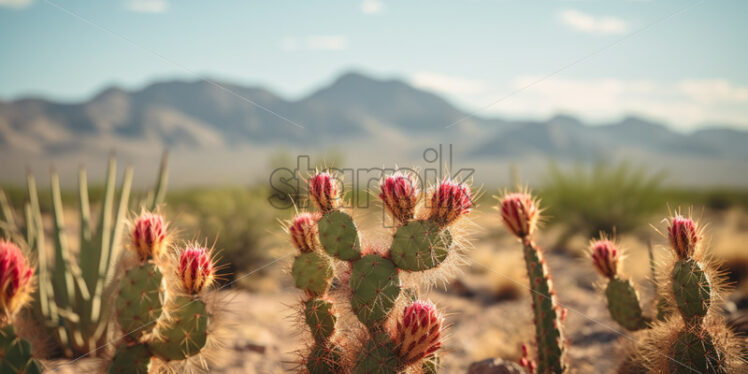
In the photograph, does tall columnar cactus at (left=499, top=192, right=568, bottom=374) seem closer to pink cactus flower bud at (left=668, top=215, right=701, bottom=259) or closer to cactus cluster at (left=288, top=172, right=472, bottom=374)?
cactus cluster at (left=288, top=172, right=472, bottom=374)

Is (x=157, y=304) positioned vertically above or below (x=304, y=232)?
below

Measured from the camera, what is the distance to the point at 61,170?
105625mm

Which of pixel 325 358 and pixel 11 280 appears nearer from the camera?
pixel 11 280

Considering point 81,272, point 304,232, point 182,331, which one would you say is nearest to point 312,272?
point 304,232

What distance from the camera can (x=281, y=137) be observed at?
15025cm

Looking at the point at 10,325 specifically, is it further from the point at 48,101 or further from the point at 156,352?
the point at 48,101

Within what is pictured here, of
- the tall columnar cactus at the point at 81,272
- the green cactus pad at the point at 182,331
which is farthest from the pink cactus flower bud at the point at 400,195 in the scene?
the tall columnar cactus at the point at 81,272

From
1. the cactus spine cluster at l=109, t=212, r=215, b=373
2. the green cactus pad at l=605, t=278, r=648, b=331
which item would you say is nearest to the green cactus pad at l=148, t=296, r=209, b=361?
the cactus spine cluster at l=109, t=212, r=215, b=373

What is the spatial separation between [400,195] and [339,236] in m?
0.40

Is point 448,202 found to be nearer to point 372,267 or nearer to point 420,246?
point 420,246

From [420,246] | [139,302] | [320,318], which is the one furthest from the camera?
[320,318]

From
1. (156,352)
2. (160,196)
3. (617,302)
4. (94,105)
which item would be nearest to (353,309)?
(156,352)

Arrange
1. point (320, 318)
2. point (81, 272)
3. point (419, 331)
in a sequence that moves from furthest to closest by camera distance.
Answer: point (81, 272) → point (320, 318) → point (419, 331)

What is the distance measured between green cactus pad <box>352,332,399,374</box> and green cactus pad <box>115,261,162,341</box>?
1.07 metres
